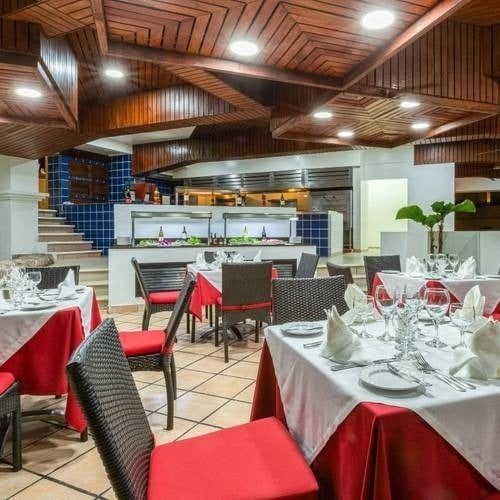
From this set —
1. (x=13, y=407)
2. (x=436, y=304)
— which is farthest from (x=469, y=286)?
(x=13, y=407)

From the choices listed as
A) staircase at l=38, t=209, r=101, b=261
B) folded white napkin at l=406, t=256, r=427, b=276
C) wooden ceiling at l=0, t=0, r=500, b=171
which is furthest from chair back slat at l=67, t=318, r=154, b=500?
staircase at l=38, t=209, r=101, b=261

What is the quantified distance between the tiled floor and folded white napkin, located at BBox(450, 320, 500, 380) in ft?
5.48

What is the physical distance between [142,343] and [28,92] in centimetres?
250

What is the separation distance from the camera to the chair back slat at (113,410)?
1.01m

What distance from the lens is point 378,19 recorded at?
2717 millimetres

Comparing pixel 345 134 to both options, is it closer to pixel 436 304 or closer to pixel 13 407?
pixel 436 304

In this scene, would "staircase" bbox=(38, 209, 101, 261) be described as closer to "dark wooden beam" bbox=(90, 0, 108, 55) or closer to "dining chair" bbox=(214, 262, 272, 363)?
"dining chair" bbox=(214, 262, 272, 363)

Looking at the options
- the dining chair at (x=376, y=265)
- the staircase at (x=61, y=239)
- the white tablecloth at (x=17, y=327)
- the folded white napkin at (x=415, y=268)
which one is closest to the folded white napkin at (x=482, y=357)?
the white tablecloth at (x=17, y=327)

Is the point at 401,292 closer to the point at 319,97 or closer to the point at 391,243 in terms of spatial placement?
the point at 319,97

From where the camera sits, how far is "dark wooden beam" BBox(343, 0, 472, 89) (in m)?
2.46

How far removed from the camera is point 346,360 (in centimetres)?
148

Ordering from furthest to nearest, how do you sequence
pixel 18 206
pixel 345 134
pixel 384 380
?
→ pixel 18 206
pixel 345 134
pixel 384 380

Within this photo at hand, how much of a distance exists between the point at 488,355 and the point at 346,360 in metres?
0.45

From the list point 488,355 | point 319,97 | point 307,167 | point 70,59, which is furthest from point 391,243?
point 488,355
